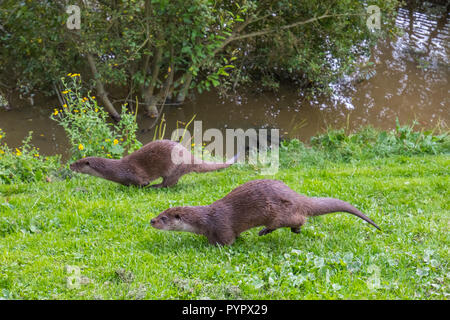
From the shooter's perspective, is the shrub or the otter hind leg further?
the shrub

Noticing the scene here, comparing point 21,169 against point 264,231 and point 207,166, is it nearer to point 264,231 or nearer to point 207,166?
point 207,166

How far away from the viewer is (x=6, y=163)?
6059mm

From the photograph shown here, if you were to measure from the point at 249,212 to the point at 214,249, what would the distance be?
16.5 inches

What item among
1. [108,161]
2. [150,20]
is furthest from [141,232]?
[150,20]

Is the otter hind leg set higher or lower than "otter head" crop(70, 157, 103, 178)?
lower

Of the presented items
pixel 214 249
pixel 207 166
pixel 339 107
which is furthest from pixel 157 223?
pixel 339 107

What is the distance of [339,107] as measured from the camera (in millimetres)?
10578

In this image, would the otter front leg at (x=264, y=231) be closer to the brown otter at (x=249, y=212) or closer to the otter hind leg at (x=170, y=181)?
the brown otter at (x=249, y=212)

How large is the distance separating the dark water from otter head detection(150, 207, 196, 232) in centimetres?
513

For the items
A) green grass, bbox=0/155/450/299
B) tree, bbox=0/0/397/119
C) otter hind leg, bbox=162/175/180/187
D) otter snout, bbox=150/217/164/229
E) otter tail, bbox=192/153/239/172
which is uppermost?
tree, bbox=0/0/397/119

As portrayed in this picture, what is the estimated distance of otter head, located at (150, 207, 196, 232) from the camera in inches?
149

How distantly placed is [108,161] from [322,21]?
6091mm

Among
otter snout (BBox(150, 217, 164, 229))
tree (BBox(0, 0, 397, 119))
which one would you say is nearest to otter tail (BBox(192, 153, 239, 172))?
otter snout (BBox(150, 217, 164, 229))

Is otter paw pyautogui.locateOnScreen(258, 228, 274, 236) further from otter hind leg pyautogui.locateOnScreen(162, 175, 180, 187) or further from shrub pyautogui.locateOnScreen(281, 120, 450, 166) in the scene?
shrub pyautogui.locateOnScreen(281, 120, 450, 166)
